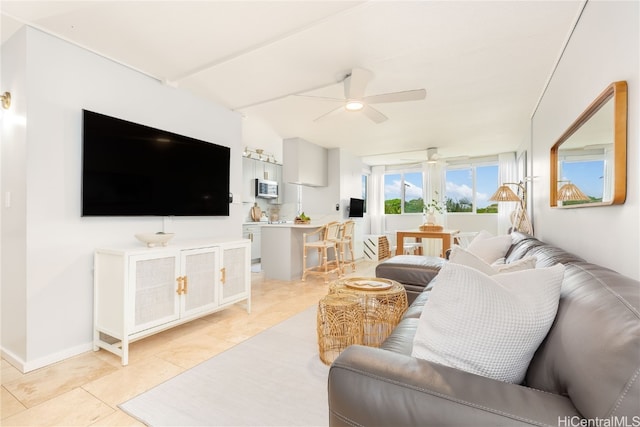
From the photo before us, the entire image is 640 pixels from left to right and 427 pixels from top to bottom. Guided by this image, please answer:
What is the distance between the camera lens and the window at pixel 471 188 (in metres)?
7.40

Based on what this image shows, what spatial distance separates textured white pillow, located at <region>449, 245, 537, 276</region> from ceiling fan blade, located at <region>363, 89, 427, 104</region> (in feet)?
5.52

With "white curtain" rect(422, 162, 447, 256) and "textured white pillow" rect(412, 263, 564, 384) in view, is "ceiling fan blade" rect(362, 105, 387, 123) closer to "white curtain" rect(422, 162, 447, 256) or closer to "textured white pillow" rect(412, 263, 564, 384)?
"textured white pillow" rect(412, 263, 564, 384)

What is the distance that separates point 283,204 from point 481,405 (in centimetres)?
681

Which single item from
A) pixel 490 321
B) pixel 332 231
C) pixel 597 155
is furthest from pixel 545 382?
pixel 332 231

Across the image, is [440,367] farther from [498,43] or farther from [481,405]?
[498,43]

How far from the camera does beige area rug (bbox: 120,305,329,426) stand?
5.07 ft

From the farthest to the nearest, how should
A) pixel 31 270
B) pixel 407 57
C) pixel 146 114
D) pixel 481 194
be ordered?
pixel 481 194, pixel 146 114, pixel 407 57, pixel 31 270

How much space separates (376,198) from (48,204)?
718 centimetres

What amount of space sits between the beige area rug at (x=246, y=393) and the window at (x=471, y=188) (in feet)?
21.7

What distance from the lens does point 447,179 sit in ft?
25.8

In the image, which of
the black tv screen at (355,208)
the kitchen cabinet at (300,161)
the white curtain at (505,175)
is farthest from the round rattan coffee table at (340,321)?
the white curtain at (505,175)

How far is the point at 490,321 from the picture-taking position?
0.88 m

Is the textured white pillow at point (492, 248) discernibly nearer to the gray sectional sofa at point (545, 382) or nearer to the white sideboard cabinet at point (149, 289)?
the gray sectional sofa at point (545, 382)

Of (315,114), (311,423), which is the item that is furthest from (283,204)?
(311,423)
